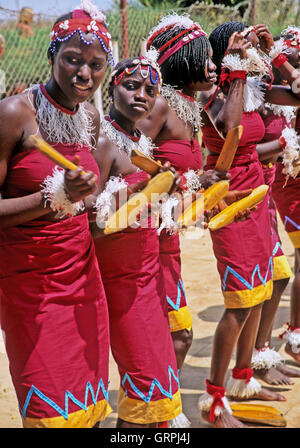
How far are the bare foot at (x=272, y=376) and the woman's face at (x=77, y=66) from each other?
110 inches

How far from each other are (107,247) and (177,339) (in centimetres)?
103

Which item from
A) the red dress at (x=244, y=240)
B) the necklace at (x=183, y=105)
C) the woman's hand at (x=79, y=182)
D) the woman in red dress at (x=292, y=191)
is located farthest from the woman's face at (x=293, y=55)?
the woman's hand at (x=79, y=182)

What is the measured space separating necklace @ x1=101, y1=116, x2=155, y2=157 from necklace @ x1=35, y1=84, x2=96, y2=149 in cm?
29

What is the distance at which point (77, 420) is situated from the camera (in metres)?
2.38

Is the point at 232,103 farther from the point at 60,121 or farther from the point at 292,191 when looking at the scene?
the point at 292,191

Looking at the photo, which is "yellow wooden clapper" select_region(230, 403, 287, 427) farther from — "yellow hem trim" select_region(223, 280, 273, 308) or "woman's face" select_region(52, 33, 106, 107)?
"woman's face" select_region(52, 33, 106, 107)

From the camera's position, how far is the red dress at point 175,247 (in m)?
3.24

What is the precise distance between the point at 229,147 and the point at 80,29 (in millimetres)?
845

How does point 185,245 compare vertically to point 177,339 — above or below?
below

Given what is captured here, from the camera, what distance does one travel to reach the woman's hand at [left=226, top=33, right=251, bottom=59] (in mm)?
3453
